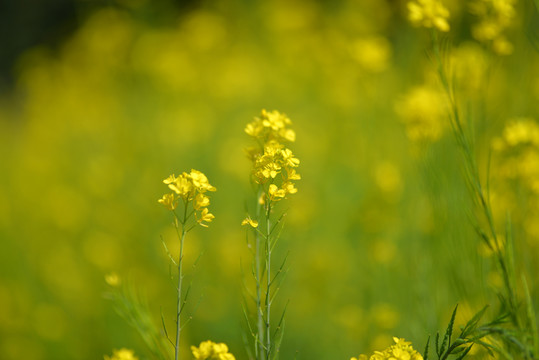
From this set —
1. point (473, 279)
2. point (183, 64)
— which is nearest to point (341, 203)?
point (473, 279)

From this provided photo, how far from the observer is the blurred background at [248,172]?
167cm

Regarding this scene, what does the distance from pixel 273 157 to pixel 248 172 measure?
6.35ft

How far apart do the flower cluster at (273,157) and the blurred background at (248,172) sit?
31 cm

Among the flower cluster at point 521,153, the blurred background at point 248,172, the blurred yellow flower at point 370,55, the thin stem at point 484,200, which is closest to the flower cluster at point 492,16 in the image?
the blurred background at point 248,172

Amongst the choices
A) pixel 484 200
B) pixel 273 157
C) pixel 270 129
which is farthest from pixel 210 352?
pixel 484 200

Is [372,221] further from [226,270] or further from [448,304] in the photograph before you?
[226,270]

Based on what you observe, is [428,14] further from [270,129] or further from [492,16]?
[270,129]

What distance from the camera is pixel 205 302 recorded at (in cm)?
248

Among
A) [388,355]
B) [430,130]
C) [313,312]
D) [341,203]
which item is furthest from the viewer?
[341,203]

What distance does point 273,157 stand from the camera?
0.99 metres

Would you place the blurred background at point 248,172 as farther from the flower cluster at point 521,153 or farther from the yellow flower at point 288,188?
the yellow flower at point 288,188

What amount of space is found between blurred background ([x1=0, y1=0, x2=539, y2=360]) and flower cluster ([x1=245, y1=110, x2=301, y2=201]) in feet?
1.01

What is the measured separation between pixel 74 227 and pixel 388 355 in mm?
2928

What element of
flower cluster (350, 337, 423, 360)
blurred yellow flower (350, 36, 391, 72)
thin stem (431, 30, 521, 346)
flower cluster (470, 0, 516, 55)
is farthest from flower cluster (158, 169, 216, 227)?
blurred yellow flower (350, 36, 391, 72)
